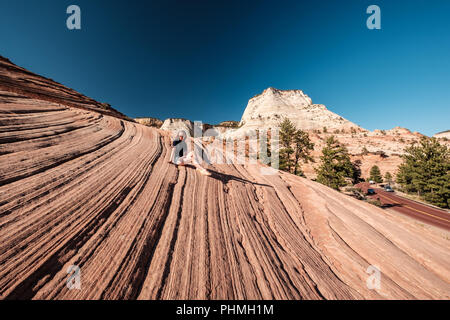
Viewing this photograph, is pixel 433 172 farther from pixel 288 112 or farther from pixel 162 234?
pixel 288 112

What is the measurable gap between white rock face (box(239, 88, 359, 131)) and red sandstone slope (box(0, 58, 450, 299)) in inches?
2804

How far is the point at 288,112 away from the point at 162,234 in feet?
298

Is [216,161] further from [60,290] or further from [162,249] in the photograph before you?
[60,290]

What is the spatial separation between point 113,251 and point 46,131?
5497 mm

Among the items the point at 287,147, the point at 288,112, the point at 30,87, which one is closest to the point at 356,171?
the point at 287,147

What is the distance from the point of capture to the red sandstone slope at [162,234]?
93.5 inches

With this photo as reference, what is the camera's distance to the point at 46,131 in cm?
526

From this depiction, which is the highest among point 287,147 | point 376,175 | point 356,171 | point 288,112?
point 288,112

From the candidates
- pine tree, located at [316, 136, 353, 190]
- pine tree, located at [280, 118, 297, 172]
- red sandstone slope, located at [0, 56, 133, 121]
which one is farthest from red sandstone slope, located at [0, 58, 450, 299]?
pine tree, located at [316, 136, 353, 190]

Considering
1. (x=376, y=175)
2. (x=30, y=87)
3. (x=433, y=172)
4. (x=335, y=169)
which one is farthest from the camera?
(x=376, y=175)

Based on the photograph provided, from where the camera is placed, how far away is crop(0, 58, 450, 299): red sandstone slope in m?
2.38

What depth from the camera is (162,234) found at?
10.9 feet

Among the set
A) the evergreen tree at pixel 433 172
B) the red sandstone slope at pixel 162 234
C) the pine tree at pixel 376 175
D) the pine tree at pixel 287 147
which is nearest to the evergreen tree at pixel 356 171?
the pine tree at pixel 376 175
